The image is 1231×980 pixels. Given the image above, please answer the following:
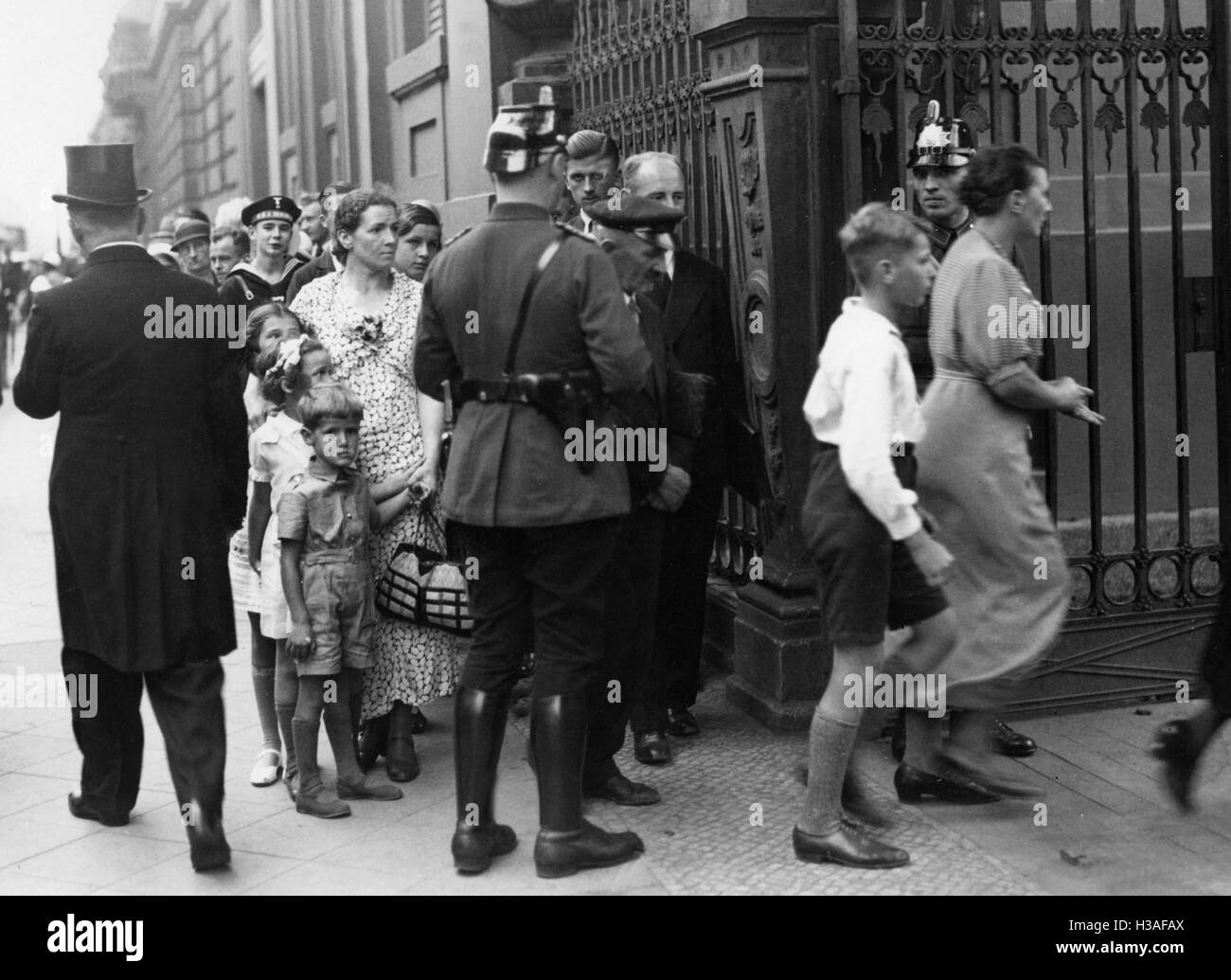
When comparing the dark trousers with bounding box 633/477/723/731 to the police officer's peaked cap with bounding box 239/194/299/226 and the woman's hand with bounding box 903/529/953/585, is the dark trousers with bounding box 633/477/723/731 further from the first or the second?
the police officer's peaked cap with bounding box 239/194/299/226

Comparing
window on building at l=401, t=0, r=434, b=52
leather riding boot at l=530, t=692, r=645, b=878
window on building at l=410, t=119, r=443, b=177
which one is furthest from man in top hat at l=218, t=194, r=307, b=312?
window on building at l=401, t=0, r=434, b=52

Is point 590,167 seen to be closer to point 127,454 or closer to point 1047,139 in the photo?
point 1047,139

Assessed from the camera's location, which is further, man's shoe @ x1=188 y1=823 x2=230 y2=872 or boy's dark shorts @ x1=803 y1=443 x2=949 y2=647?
man's shoe @ x1=188 y1=823 x2=230 y2=872

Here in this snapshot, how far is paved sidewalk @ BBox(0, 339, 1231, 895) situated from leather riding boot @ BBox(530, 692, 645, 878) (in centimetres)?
5

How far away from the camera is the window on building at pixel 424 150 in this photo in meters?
11.8

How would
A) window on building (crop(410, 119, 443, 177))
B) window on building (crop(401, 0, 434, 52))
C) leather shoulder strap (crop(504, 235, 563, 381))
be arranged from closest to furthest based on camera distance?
leather shoulder strap (crop(504, 235, 563, 381)), window on building (crop(410, 119, 443, 177)), window on building (crop(401, 0, 434, 52))

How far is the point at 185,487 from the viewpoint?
192 inches

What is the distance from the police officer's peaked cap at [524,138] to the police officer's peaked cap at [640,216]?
727 millimetres

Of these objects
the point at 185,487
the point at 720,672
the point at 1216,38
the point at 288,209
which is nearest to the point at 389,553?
the point at 185,487

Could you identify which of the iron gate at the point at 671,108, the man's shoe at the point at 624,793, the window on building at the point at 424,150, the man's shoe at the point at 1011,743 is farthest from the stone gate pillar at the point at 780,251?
the window on building at the point at 424,150

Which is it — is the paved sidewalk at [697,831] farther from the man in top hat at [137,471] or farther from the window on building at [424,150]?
the window on building at [424,150]

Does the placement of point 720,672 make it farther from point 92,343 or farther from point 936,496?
point 92,343

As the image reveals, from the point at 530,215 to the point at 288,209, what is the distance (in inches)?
128

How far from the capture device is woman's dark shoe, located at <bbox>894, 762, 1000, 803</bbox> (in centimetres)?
520
